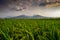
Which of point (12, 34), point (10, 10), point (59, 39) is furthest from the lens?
point (10, 10)

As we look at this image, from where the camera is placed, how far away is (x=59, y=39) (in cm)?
84

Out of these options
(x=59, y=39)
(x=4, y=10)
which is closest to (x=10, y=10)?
(x=4, y=10)

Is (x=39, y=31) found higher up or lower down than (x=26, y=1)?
lower down

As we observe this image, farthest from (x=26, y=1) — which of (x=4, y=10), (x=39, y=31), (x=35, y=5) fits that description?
(x=39, y=31)

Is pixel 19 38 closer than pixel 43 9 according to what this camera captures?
Yes

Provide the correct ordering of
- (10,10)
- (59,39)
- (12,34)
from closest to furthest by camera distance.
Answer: (59,39)
(12,34)
(10,10)

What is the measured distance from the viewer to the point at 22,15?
2.16 meters

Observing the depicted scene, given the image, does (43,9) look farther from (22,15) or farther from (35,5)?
(22,15)

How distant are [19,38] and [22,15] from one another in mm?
1250

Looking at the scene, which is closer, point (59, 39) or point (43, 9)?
point (59, 39)

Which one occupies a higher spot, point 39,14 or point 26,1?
point 26,1

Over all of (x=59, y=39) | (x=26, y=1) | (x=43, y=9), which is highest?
(x=26, y=1)

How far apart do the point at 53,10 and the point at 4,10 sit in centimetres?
68

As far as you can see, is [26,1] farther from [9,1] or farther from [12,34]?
[12,34]
